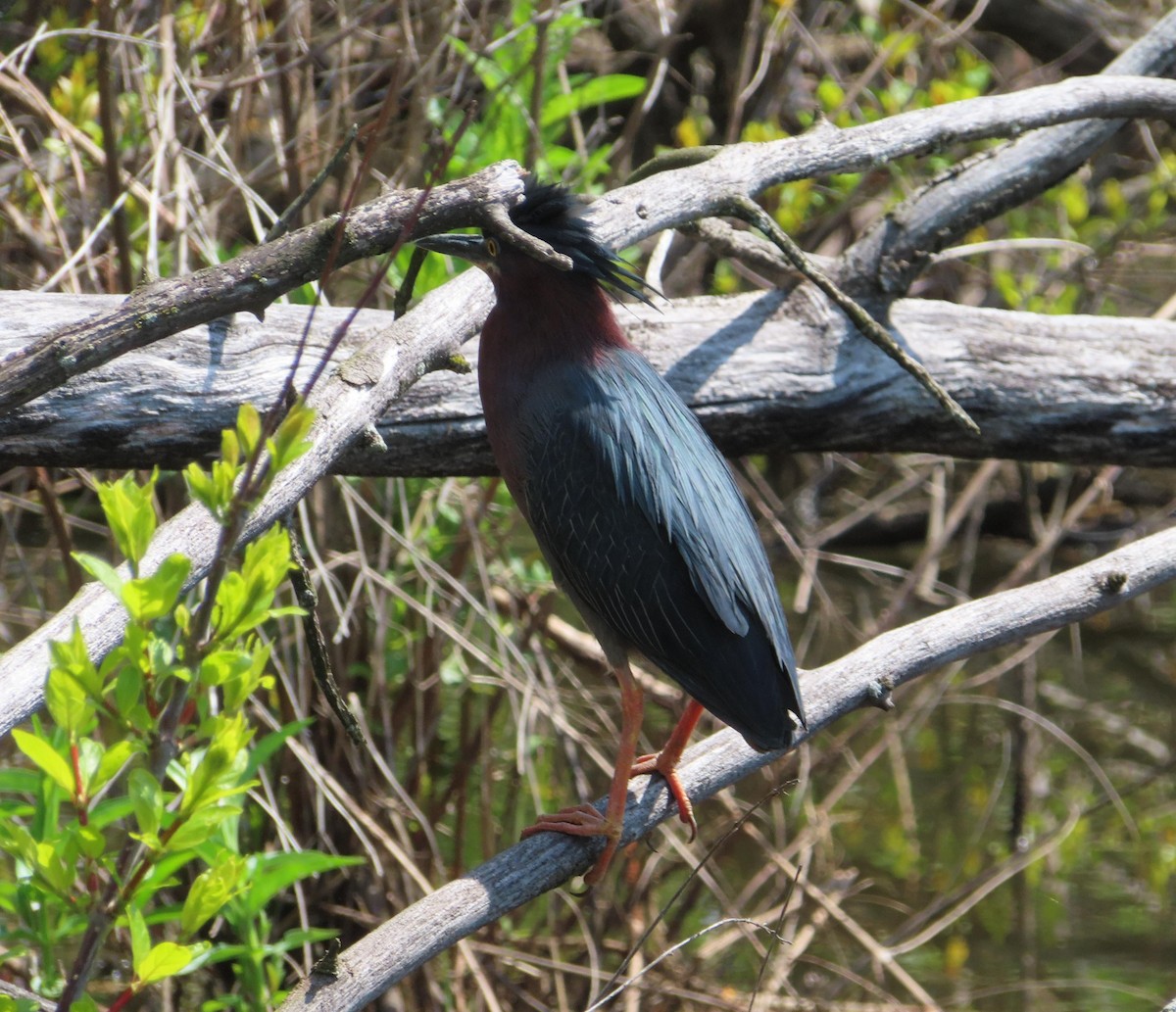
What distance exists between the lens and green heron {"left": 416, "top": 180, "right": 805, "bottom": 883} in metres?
2.46

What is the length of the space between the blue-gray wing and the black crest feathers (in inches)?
8.0

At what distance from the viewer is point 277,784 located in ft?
11.9

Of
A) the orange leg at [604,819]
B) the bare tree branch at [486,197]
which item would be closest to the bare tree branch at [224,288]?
the bare tree branch at [486,197]

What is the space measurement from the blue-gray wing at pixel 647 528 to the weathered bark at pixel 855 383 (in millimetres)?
365

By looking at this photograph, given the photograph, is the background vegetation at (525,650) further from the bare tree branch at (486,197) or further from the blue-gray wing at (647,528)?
the bare tree branch at (486,197)

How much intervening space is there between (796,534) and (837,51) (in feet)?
7.96

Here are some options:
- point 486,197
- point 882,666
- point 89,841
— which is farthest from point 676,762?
point 89,841

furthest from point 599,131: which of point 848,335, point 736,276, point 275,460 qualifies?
point 275,460

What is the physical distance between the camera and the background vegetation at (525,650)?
3.40 m

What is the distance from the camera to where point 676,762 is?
2582mm

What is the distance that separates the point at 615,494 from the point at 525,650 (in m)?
1.40

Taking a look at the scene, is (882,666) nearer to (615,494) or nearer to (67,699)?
(615,494)

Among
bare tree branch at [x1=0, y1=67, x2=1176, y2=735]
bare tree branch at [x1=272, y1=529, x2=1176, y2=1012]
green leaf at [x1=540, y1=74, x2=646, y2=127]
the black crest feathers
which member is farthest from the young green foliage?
green leaf at [x1=540, y1=74, x2=646, y2=127]

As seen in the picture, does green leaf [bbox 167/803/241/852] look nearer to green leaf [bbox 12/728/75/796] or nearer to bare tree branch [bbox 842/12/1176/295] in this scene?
green leaf [bbox 12/728/75/796]
